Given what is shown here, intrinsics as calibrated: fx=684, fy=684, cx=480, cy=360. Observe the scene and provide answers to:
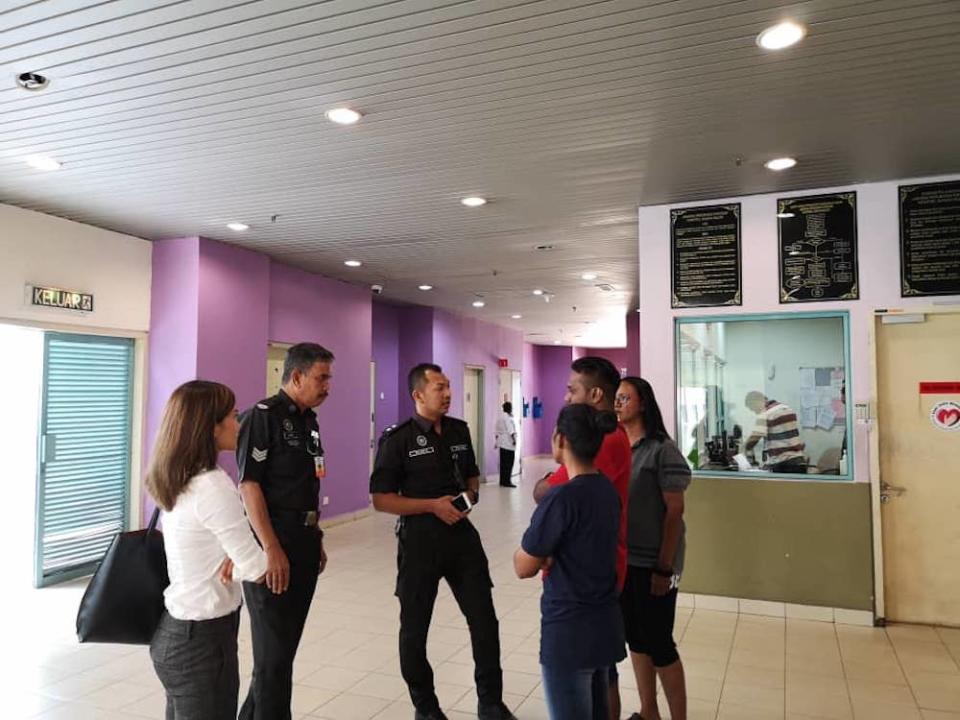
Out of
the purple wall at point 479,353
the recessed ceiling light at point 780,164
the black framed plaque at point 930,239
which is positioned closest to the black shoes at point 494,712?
the recessed ceiling light at point 780,164

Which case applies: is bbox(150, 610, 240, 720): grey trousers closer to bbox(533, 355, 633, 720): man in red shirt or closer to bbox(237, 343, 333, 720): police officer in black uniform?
bbox(237, 343, 333, 720): police officer in black uniform

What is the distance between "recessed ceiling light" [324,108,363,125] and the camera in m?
3.42

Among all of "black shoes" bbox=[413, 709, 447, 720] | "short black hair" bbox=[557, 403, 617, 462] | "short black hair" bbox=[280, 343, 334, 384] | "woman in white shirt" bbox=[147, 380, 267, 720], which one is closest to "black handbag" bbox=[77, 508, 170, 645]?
"woman in white shirt" bbox=[147, 380, 267, 720]

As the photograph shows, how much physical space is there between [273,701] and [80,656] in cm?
227

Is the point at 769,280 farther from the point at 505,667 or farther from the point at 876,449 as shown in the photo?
the point at 505,667

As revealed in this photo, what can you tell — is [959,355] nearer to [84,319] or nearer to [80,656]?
[80,656]

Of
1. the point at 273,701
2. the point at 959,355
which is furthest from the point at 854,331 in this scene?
the point at 273,701

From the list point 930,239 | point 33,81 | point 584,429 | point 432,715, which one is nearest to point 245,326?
point 33,81

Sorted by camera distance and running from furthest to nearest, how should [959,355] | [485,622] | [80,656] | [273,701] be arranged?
[959,355]
[80,656]
[485,622]
[273,701]

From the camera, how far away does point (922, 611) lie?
14.5ft

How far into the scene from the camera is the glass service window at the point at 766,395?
4.63 meters

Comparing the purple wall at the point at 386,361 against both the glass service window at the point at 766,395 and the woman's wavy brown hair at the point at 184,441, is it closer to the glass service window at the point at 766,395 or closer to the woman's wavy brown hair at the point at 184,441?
the glass service window at the point at 766,395

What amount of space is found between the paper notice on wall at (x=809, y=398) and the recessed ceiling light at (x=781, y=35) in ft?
8.60

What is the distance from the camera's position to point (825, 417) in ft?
15.2
